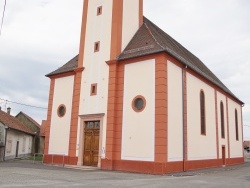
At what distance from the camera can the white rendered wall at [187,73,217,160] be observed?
21.1 metres

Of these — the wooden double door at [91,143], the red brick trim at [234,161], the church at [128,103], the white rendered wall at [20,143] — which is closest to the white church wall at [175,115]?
the church at [128,103]

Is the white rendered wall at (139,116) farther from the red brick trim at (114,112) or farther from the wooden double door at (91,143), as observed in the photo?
the wooden double door at (91,143)

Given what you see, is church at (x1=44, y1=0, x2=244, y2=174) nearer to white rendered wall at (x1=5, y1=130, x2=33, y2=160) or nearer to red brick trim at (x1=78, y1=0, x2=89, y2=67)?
red brick trim at (x1=78, y1=0, x2=89, y2=67)

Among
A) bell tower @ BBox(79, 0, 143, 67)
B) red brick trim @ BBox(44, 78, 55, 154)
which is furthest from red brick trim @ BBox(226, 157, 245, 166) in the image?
red brick trim @ BBox(44, 78, 55, 154)

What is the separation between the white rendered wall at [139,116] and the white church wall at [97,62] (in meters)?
1.63

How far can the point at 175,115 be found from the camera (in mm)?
19219

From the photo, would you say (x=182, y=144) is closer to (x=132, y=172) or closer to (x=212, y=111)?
(x=132, y=172)

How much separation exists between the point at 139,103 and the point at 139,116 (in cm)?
84

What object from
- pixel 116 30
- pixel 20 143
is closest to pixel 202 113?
pixel 116 30

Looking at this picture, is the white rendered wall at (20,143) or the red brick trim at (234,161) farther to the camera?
the white rendered wall at (20,143)

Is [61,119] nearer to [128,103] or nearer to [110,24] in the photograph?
[128,103]

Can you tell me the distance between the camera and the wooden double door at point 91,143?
2046 centimetres

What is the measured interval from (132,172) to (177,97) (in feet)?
18.5

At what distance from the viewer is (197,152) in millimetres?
21641
